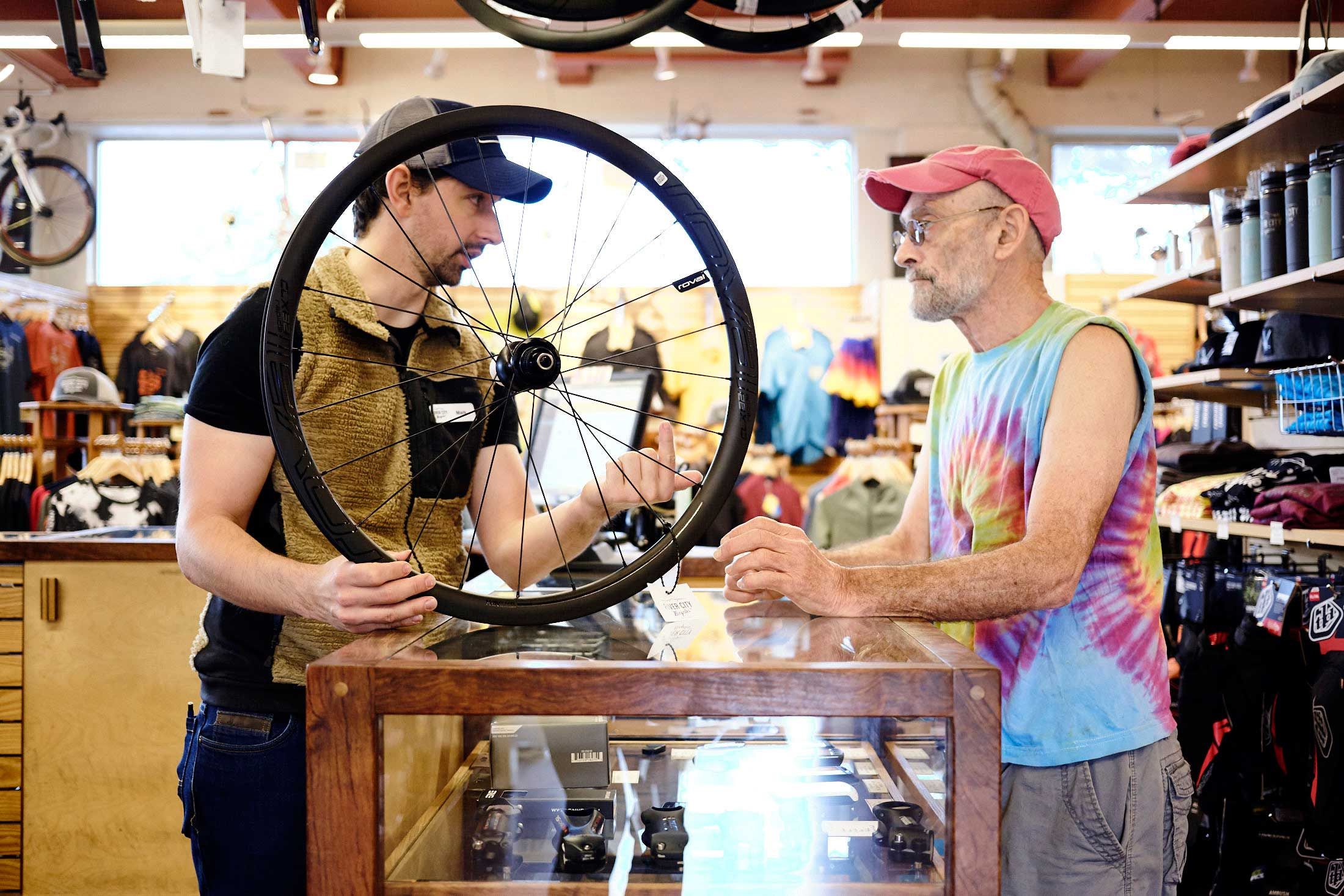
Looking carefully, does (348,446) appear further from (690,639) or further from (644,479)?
(690,639)

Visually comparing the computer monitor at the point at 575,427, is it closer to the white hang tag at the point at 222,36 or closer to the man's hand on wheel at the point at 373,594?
the white hang tag at the point at 222,36

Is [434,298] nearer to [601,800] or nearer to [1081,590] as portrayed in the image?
[601,800]

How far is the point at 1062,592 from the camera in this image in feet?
3.84

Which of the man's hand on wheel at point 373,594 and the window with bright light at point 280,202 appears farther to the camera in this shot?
the window with bright light at point 280,202

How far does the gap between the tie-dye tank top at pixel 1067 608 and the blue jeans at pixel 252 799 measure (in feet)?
2.89

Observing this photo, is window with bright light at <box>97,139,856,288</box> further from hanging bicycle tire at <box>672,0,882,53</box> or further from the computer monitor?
hanging bicycle tire at <box>672,0,882,53</box>

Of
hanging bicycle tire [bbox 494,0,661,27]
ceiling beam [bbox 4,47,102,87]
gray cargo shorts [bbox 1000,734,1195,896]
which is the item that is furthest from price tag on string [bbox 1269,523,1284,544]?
ceiling beam [bbox 4,47,102,87]

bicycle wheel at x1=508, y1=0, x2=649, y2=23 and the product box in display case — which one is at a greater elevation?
bicycle wheel at x1=508, y1=0, x2=649, y2=23

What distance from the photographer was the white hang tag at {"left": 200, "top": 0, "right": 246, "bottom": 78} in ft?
4.82

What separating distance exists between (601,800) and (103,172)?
8009 mm

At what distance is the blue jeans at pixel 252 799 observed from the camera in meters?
1.19

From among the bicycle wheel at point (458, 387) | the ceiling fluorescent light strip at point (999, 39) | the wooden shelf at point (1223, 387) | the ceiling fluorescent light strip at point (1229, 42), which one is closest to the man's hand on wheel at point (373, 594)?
the bicycle wheel at point (458, 387)

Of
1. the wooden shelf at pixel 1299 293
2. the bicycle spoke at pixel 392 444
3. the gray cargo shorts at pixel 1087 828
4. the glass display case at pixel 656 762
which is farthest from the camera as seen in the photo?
the wooden shelf at pixel 1299 293

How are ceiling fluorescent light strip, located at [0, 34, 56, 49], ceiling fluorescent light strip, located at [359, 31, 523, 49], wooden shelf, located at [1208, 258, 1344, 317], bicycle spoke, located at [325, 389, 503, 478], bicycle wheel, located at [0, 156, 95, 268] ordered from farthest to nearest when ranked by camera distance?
1. bicycle wheel, located at [0, 156, 95, 268]
2. ceiling fluorescent light strip, located at [0, 34, 56, 49]
3. ceiling fluorescent light strip, located at [359, 31, 523, 49]
4. wooden shelf, located at [1208, 258, 1344, 317]
5. bicycle spoke, located at [325, 389, 503, 478]
